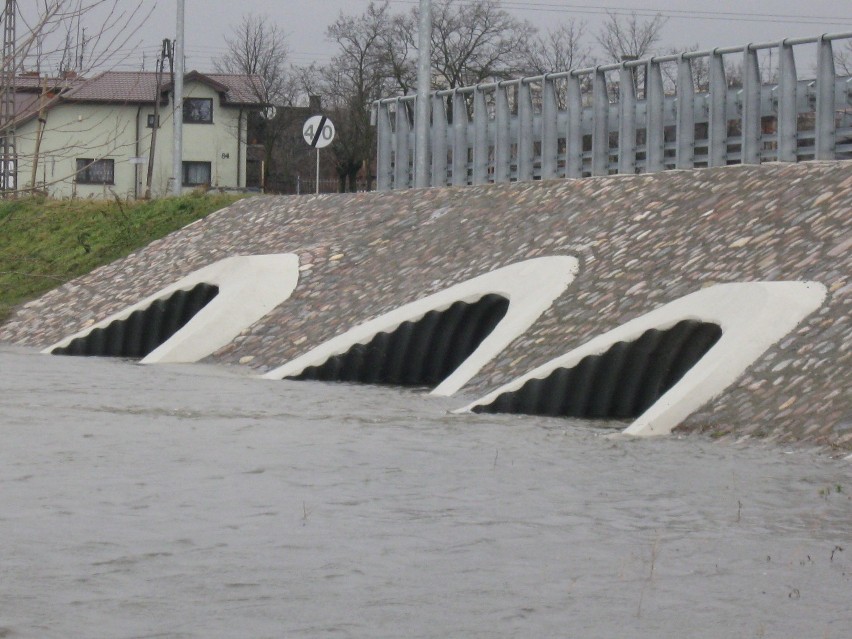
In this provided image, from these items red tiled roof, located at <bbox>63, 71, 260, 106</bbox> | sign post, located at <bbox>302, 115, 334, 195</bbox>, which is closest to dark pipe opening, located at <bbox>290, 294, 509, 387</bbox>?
sign post, located at <bbox>302, 115, 334, 195</bbox>

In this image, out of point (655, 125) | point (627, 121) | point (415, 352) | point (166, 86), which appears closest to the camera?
point (415, 352)

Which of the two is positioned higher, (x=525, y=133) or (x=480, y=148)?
(x=525, y=133)

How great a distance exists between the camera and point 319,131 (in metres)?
30.5

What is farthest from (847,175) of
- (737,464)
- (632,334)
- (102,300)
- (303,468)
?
(102,300)

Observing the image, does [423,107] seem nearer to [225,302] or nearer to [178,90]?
[225,302]

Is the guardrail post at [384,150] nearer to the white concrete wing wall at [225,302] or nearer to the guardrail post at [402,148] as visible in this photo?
the guardrail post at [402,148]

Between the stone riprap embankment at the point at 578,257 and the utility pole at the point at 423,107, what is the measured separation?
0.94 meters

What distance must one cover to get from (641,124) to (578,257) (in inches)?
199

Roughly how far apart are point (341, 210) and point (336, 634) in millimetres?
19241

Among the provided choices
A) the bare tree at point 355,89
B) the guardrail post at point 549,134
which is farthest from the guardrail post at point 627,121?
the bare tree at point 355,89

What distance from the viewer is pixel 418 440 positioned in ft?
41.5

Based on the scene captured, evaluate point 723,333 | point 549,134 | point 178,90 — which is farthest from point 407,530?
point 178,90

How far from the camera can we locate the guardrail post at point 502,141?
25.3m

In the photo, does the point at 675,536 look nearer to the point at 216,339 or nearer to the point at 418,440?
the point at 418,440
